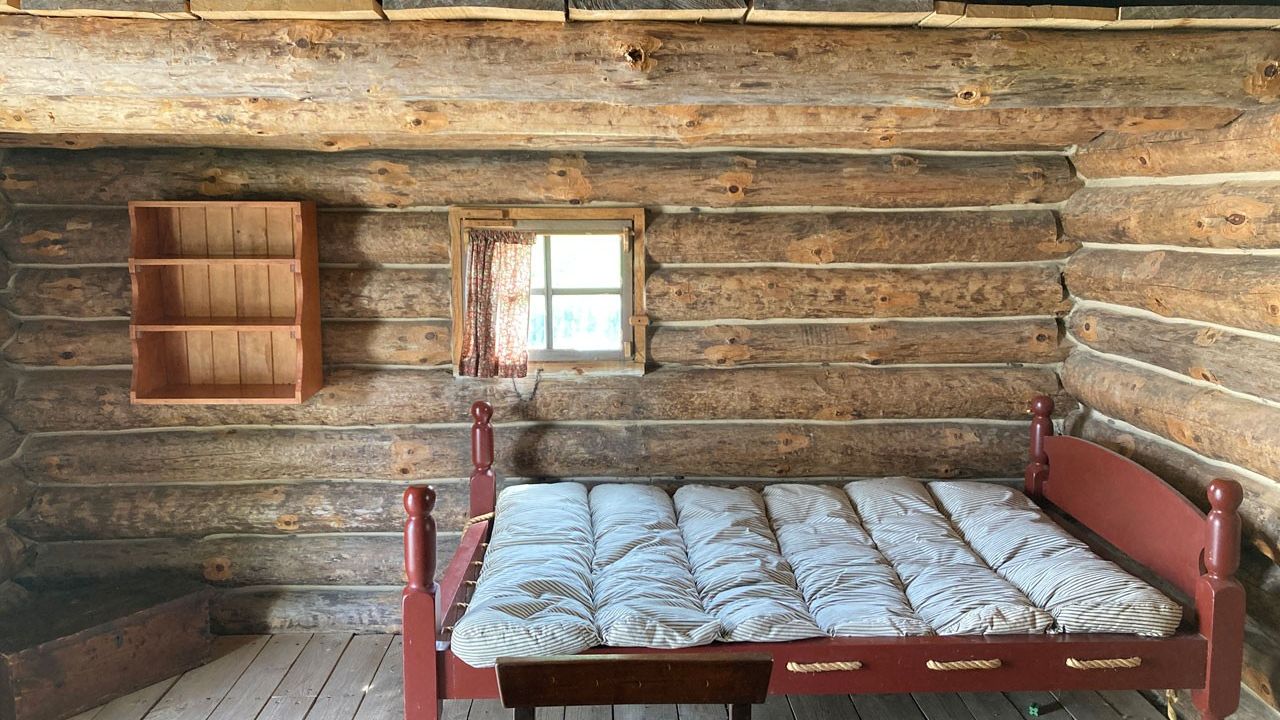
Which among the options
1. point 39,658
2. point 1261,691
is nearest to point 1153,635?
point 1261,691

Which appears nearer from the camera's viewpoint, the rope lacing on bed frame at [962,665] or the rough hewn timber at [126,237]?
the rope lacing on bed frame at [962,665]

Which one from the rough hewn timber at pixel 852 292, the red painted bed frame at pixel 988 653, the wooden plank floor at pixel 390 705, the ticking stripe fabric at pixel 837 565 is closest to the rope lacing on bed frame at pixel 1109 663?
the red painted bed frame at pixel 988 653

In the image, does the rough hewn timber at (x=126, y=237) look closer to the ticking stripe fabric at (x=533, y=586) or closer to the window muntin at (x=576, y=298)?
the window muntin at (x=576, y=298)

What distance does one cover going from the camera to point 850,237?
17.4ft

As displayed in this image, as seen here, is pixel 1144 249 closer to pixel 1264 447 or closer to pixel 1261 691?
pixel 1264 447

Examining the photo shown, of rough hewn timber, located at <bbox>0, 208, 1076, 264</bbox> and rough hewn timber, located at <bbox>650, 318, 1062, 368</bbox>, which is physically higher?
rough hewn timber, located at <bbox>0, 208, 1076, 264</bbox>

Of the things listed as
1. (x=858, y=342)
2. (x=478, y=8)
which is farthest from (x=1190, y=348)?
(x=478, y=8)

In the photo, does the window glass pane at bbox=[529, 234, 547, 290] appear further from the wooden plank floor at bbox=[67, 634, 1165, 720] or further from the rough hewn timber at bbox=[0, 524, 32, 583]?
the rough hewn timber at bbox=[0, 524, 32, 583]

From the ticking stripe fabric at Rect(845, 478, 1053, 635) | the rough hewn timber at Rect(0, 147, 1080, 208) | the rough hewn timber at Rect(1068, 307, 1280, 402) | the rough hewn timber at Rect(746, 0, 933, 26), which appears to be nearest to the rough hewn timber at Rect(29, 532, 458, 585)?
the rough hewn timber at Rect(0, 147, 1080, 208)

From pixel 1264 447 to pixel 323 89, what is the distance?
389 cm

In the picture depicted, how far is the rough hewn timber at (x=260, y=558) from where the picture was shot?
536 cm

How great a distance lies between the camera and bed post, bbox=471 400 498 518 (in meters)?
Answer: 5.11

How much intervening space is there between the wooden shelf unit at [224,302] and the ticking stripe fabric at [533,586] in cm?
143

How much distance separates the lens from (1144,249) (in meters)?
4.72
